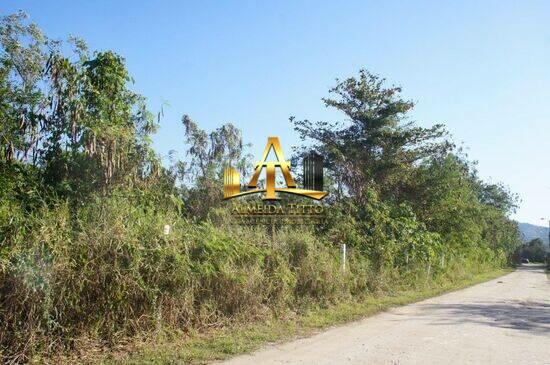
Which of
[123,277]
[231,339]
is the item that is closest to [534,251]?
[231,339]

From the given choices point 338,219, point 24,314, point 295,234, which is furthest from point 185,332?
point 338,219

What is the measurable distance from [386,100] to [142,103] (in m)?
14.8

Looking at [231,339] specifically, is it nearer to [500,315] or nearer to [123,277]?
[123,277]

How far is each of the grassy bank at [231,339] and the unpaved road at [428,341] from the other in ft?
1.10

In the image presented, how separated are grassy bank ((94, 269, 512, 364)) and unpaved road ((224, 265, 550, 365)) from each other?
337mm

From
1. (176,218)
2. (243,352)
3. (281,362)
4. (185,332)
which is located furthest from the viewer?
(176,218)

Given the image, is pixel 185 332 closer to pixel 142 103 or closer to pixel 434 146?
pixel 142 103

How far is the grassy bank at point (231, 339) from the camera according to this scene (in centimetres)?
644

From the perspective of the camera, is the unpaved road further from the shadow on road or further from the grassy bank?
the grassy bank

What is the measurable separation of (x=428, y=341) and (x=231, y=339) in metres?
3.16

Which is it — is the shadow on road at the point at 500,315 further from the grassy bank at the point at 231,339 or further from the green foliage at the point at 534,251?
the green foliage at the point at 534,251

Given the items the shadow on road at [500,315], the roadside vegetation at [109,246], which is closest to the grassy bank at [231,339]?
the roadside vegetation at [109,246]

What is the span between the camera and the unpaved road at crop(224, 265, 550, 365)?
6711mm

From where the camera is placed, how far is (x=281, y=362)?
6.47 metres
